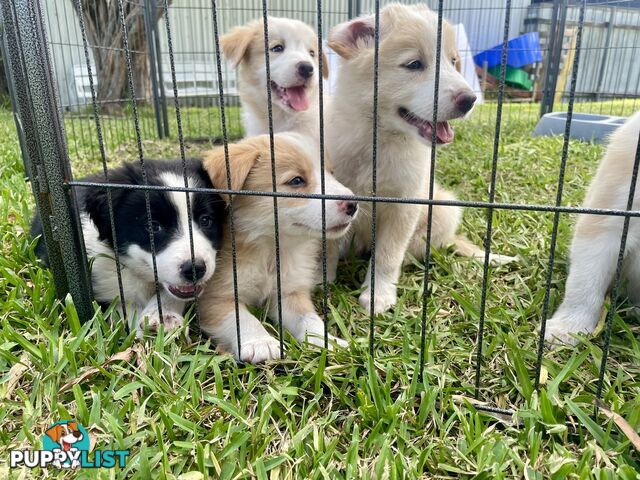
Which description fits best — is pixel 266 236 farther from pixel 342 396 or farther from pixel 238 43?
pixel 238 43

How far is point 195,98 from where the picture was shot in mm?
8203

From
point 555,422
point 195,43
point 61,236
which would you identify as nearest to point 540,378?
point 555,422

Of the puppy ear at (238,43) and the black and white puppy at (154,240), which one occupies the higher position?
the puppy ear at (238,43)

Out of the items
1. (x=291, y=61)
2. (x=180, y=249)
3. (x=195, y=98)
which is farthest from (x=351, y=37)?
(x=195, y=98)

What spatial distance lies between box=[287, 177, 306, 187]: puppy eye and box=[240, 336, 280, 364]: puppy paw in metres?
0.62

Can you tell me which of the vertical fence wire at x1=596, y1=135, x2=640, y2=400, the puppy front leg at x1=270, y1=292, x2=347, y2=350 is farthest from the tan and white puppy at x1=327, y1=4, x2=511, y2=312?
the vertical fence wire at x1=596, y1=135, x2=640, y2=400

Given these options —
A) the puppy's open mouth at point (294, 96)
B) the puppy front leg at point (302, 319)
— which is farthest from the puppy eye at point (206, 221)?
the puppy's open mouth at point (294, 96)

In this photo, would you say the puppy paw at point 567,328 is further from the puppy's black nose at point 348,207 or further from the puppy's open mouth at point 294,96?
the puppy's open mouth at point 294,96

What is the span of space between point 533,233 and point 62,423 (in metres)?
2.45

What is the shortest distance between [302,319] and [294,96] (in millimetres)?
1810

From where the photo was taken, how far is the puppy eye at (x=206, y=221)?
195 centimetres

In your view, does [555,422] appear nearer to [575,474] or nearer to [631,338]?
[575,474]

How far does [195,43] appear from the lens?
8328 mm

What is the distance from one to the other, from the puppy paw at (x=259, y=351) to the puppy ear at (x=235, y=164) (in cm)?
57
